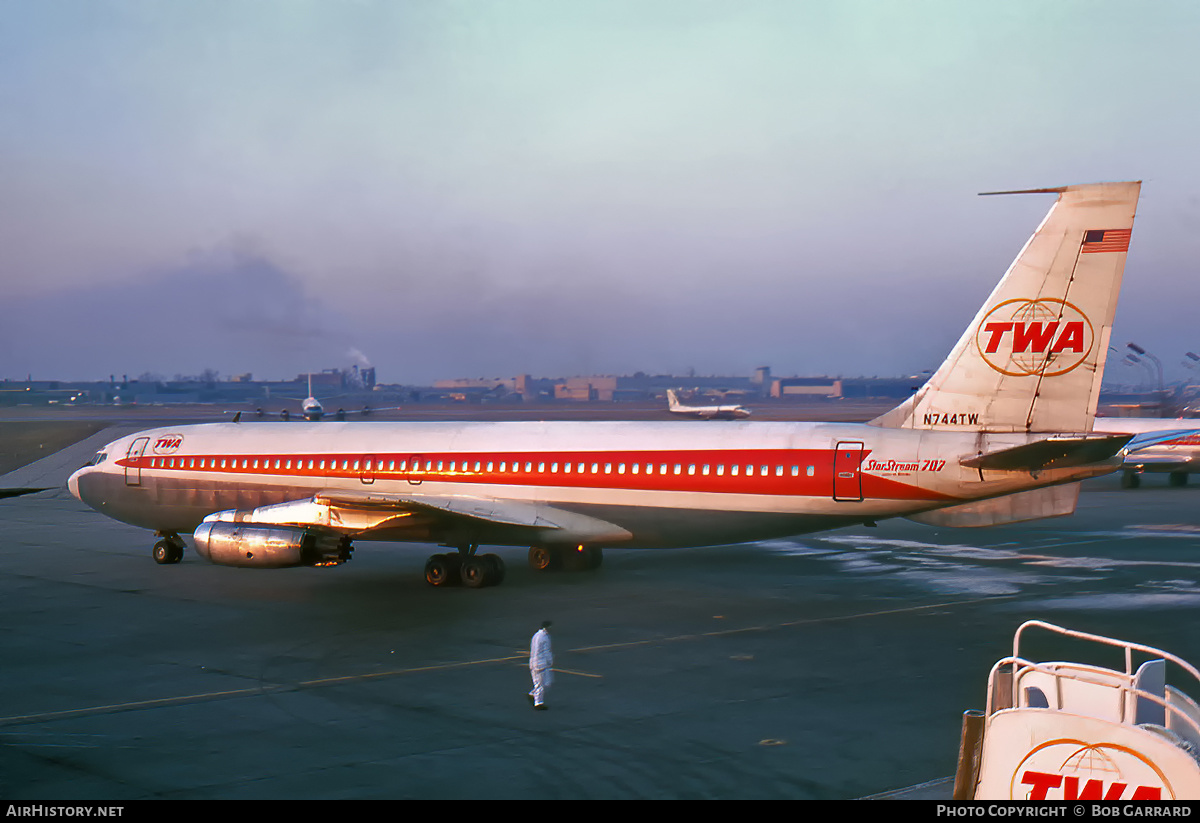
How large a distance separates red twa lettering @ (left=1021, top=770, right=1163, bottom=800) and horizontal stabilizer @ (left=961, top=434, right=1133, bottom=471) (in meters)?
16.1

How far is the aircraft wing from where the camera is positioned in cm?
2764

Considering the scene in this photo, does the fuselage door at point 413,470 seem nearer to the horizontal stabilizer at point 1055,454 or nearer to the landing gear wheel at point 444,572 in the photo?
the landing gear wheel at point 444,572

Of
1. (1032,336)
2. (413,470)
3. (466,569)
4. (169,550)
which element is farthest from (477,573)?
(1032,336)

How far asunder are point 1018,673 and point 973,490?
16.0 meters

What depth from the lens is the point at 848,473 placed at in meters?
25.8

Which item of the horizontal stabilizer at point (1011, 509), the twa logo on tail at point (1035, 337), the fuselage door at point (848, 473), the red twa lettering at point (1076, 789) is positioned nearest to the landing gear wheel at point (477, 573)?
the fuselage door at point (848, 473)

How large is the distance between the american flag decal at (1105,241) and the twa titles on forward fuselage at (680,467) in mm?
43

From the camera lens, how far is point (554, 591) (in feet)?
90.2

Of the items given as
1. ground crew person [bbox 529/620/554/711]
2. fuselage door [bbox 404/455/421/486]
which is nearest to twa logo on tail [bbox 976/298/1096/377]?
ground crew person [bbox 529/620/554/711]

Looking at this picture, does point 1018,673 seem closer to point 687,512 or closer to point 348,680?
point 348,680

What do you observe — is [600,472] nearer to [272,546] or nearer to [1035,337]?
[272,546]

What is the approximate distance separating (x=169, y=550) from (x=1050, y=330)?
25.2m

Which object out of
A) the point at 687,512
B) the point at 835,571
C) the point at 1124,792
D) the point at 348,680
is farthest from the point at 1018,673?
the point at 835,571

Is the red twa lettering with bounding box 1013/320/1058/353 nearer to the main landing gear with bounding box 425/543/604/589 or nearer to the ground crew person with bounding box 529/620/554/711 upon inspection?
the main landing gear with bounding box 425/543/604/589
